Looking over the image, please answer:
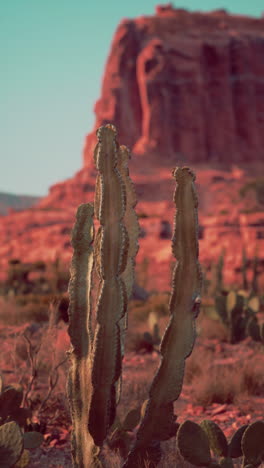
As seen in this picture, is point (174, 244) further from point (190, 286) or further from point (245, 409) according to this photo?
point (245, 409)

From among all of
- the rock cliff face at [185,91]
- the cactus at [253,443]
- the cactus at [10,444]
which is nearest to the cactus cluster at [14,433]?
the cactus at [10,444]

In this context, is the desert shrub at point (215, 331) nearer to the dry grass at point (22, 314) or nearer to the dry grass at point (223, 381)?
the dry grass at point (223, 381)

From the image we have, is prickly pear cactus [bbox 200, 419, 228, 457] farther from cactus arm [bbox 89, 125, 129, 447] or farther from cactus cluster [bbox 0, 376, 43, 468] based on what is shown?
cactus cluster [bbox 0, 376, 43, 468]

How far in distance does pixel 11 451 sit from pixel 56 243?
24.2 meters

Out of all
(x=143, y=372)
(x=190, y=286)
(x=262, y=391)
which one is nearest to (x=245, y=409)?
(x=262, y=391)

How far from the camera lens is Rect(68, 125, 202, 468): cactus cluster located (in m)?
3.05

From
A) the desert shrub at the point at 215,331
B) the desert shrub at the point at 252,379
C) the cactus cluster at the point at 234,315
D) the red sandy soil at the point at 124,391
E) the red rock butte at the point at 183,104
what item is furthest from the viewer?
the red rock butte at the point at 183,104

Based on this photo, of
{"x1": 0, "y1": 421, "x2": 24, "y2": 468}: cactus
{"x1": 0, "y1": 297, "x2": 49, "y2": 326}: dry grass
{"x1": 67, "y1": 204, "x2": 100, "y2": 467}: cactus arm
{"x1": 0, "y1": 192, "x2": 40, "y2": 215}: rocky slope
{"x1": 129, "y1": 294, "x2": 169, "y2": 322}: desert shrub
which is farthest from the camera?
{"x1": 0, "y1": 192, "x2": 40, "y2": 215}: rocky slope

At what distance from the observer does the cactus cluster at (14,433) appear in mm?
3049

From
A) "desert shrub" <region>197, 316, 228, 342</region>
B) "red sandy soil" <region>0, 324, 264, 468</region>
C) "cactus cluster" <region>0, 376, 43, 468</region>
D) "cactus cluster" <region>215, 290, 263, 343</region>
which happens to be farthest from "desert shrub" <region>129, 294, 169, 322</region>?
"cactus cluster" <region>0, 376, 43, 468</region>

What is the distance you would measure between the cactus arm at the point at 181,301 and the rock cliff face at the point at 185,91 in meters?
45.3

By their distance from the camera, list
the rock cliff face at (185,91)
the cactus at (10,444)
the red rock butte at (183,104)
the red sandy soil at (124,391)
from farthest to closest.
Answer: the rock cliff face at (185,91) → the red rock butte at (183,104) → the red sandy soil at (124,391) → the cactus at (10,444)

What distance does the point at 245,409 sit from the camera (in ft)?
15.8

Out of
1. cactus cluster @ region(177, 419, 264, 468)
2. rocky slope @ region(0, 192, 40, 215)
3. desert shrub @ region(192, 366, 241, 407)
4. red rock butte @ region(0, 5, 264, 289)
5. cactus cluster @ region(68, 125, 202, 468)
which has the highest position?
rocky slope @ region(0, 192, 40, 215)
